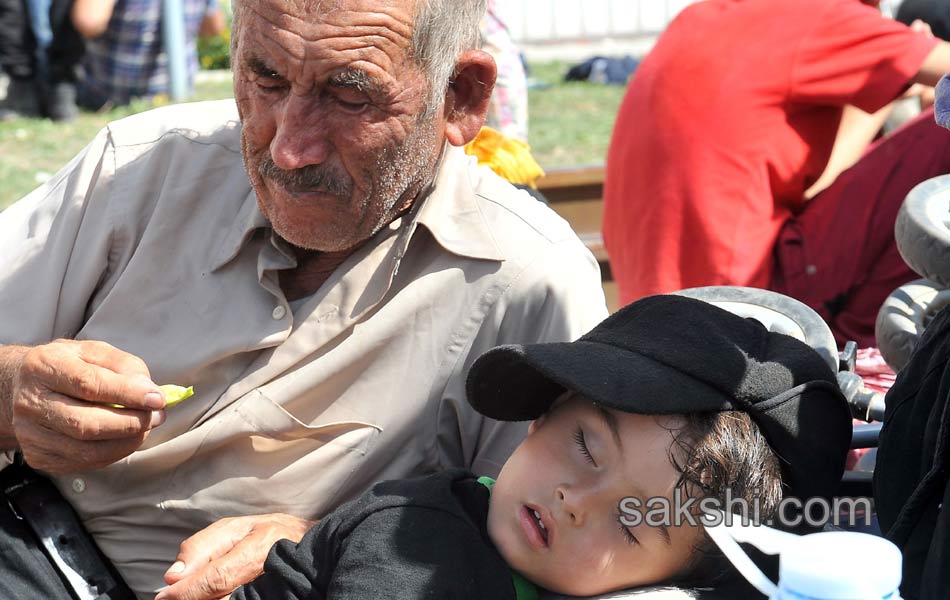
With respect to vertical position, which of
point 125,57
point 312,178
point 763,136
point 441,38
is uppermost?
point 441,38

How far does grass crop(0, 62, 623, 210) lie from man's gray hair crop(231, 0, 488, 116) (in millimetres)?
A: 4771

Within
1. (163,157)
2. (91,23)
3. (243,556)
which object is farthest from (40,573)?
(91,23)

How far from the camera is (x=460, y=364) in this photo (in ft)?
7.33

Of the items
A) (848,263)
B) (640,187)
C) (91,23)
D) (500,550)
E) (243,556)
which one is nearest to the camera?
(500,550)

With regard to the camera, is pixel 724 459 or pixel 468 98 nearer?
pixel 724 459

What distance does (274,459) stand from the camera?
223cm

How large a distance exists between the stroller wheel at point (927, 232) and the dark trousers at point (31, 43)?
728 centimetres

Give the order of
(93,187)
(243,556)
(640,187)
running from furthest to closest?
(640,187) → (93,187) → (243,556)

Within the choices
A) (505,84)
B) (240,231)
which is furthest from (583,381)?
(505,84)

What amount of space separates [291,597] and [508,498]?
36cm

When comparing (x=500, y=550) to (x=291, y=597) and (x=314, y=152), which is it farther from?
(x=314, y=152)

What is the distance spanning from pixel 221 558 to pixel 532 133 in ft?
20.6

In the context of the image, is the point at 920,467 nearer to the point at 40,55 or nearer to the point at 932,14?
the point at 932,14

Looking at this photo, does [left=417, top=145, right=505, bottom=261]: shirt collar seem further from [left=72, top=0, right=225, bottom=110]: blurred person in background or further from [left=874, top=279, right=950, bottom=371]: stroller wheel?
[left=72, top=0, right=225, bottom=110]: blurred person in background
